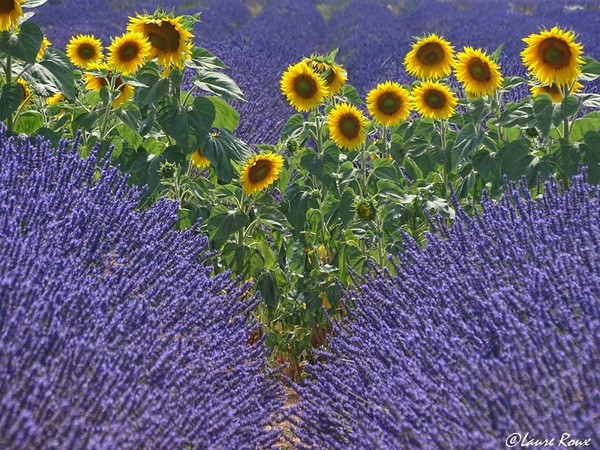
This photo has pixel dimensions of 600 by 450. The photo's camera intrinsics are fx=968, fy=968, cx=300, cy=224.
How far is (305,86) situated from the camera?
13.0ft

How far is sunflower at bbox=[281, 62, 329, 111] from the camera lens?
3.95 m

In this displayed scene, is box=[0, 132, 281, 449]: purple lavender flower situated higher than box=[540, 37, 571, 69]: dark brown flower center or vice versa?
box=[540, 37, 571, 69]: dark brown flower center

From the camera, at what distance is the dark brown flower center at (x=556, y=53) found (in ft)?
11.4

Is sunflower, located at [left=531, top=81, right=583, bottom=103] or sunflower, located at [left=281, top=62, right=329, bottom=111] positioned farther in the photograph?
sunflower, located at [left=281, top=62, right=329, bottom=111]

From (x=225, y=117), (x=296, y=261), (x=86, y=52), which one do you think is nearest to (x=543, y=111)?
(x=296, y=261)

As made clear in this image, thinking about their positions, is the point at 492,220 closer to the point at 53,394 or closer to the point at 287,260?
the point at 287,260

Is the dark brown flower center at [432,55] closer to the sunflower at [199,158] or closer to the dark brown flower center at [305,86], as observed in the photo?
the dark brown flower center at [305,86]

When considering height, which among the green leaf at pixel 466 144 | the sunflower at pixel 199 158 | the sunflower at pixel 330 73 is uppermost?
the sunflower at pixel 330 73

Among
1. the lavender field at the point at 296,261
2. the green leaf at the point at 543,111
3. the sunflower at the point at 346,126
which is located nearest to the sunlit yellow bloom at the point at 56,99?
the lavender field at the point at 296,261

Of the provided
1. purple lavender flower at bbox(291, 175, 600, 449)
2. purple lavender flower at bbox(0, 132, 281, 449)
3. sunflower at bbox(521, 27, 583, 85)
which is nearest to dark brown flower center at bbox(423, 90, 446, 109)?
sunflower at bbox(521, 27, 583, 85)

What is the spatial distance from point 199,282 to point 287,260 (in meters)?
1.08

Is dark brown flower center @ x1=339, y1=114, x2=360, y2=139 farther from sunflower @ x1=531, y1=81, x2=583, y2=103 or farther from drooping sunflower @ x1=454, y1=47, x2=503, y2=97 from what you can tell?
sunflower @ x1=531, y1=81, x2=583, y2=103

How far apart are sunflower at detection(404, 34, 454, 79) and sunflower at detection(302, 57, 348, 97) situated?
0.94 ft

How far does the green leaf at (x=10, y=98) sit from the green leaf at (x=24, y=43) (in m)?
0.12
